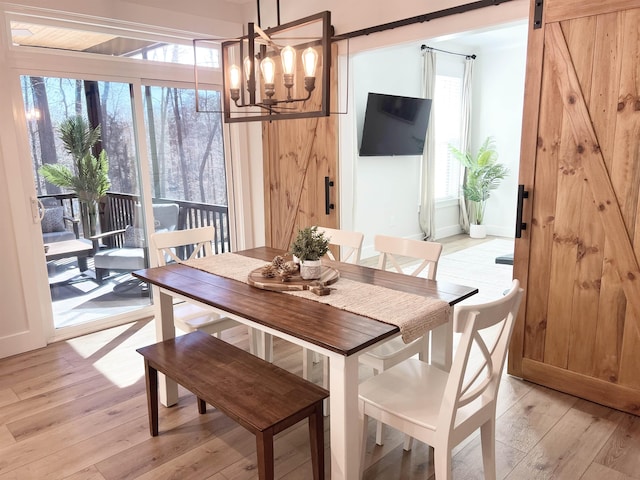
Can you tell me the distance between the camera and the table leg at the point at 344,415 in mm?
1698

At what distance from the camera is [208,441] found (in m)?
2.43

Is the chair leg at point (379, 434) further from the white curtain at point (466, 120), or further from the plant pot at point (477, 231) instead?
the white curtain at point (466, 120)

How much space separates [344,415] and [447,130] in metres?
6.38

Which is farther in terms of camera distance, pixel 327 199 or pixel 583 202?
pixel 327 199

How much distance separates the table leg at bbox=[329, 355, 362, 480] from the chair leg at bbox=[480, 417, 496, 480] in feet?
1.81

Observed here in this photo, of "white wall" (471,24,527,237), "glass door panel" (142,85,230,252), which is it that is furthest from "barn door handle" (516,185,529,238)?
"white wall" (471,24,527,237)

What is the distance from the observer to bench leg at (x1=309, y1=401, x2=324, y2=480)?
1923mm

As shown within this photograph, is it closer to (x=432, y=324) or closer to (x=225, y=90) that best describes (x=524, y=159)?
(x=432, y=324)

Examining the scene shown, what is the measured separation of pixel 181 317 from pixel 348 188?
191 centimetres

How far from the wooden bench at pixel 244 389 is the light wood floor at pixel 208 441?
0.25 meters

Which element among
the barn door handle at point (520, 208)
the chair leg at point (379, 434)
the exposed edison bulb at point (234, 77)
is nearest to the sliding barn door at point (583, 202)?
the barn door handle at point (520, 208)

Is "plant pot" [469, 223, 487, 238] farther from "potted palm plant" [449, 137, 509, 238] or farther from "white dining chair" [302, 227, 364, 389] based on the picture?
"white dining chair" [302, 227, 364, 389]

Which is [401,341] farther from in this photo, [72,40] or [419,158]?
[419,158]

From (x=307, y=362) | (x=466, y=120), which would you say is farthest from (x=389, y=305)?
(x=466, y=120)
